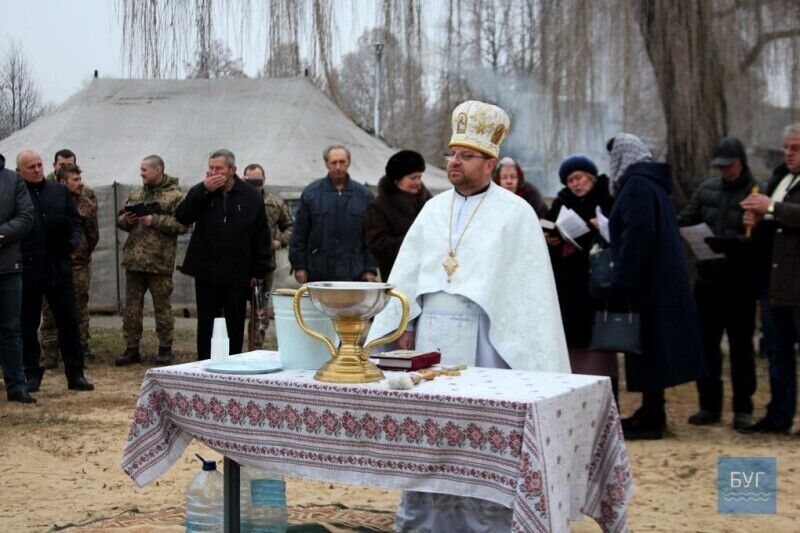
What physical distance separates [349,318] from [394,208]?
11.8ft

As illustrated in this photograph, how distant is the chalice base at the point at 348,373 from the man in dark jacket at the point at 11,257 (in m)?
4.53

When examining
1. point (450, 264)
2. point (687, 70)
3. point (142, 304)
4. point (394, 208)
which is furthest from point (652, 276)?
point (142, 304)

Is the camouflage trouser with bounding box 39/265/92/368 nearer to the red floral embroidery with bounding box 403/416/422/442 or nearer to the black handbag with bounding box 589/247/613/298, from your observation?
the black handbag with bounding box 589/247/613/298

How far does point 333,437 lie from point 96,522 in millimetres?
1820

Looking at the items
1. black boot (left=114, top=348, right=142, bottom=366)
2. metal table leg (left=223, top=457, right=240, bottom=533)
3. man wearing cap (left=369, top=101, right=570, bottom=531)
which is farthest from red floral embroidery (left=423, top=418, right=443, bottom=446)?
black boot (left=114, top=348, right=142, bottom=366)

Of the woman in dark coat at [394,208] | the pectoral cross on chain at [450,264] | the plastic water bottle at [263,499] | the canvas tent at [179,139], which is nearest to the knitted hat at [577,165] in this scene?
the woman in dark coat at [394,208]

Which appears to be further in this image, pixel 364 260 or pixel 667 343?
pixel 364 260

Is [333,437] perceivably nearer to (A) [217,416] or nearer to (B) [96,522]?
(A) [217,416]

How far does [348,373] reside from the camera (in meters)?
3.75

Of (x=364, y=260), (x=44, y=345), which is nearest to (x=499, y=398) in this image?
(x=364, y=260)

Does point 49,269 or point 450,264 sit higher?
point 450,264

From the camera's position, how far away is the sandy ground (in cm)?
530

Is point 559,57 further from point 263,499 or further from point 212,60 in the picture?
point 263,499

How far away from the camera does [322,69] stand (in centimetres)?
785
